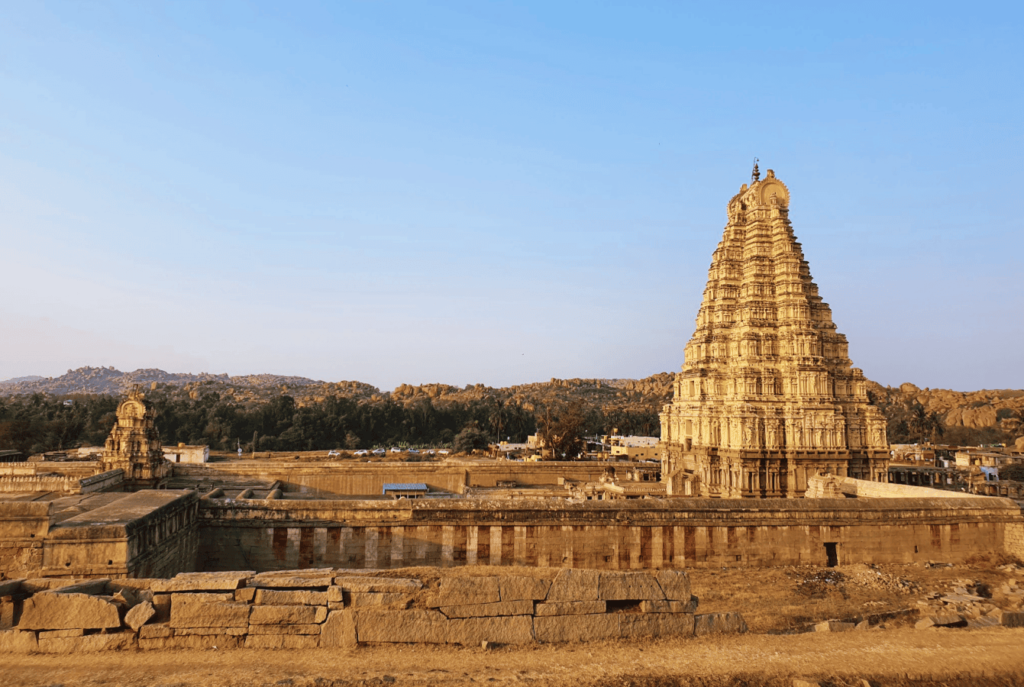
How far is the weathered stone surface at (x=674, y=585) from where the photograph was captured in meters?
8.98

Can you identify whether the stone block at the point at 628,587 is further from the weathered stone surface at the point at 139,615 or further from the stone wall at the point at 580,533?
the stone wall at the point at 580,533

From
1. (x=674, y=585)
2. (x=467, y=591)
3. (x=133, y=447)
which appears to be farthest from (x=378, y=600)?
(x=133, y=447)

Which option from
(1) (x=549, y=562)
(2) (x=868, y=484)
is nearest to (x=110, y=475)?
(1) (x=549, y=562)

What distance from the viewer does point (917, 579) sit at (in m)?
16.6

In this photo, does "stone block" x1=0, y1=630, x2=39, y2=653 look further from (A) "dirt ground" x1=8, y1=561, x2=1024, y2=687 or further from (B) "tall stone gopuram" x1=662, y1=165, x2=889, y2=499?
(B) "tall stone gopuram" x1=662, y1=165, x2=889, y2=499

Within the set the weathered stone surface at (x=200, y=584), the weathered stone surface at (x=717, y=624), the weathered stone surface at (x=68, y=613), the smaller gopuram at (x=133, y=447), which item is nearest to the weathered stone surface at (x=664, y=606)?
the weathered stone surface at (x=717, y=624)

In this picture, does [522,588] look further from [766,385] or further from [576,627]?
[766,385]

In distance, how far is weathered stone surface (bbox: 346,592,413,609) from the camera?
840 cm

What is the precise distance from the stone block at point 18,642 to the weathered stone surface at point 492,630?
514 centimetres

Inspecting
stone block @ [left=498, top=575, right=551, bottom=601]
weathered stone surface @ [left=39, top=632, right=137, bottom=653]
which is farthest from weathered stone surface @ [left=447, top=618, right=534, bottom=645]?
weathered stone surface @ [left=39, top=632, right=137, bottom=653]

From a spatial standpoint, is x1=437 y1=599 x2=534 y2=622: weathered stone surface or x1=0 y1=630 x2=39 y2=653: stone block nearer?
x1=0 y1=630 x2=39 y2=653: stone block

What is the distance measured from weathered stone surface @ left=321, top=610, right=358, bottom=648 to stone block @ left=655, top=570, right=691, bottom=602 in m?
4.35

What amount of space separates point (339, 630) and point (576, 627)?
3179 mm

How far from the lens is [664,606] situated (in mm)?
8891
